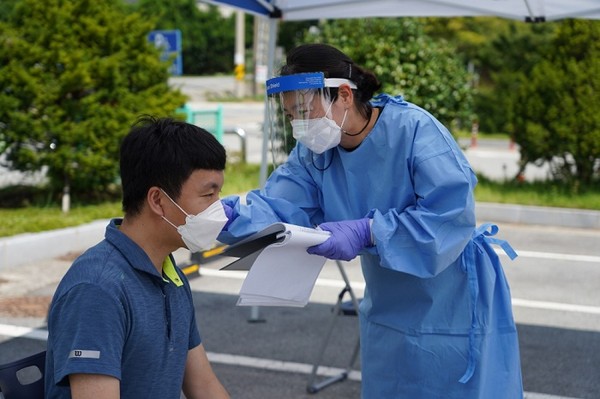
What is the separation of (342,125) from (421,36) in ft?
29.4

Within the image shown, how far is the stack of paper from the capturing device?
2.60 m

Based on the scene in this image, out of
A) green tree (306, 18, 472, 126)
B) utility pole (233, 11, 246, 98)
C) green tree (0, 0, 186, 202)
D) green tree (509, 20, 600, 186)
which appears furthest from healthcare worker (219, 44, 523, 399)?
utility pole (233, 11, 246, 98)

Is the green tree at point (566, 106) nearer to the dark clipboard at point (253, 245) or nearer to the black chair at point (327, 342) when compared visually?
the black chair at point (327, 342)

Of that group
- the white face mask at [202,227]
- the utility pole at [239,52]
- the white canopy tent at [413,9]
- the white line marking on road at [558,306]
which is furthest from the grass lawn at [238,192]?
the utility pole at [239,52]

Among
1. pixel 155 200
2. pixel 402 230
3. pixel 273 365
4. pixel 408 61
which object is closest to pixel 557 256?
pixel 408 61

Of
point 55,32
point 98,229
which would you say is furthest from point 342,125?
point 55,32

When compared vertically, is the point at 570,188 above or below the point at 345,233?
below

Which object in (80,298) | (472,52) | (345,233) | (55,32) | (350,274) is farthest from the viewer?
(472,52)

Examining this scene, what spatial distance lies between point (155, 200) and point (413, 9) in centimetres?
339

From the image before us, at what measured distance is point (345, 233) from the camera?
103 inches

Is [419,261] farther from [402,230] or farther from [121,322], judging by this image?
[121,322]

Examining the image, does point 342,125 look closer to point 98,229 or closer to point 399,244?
point 399,244

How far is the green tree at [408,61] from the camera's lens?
11.2 m

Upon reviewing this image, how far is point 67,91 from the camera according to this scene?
918 centimetres
